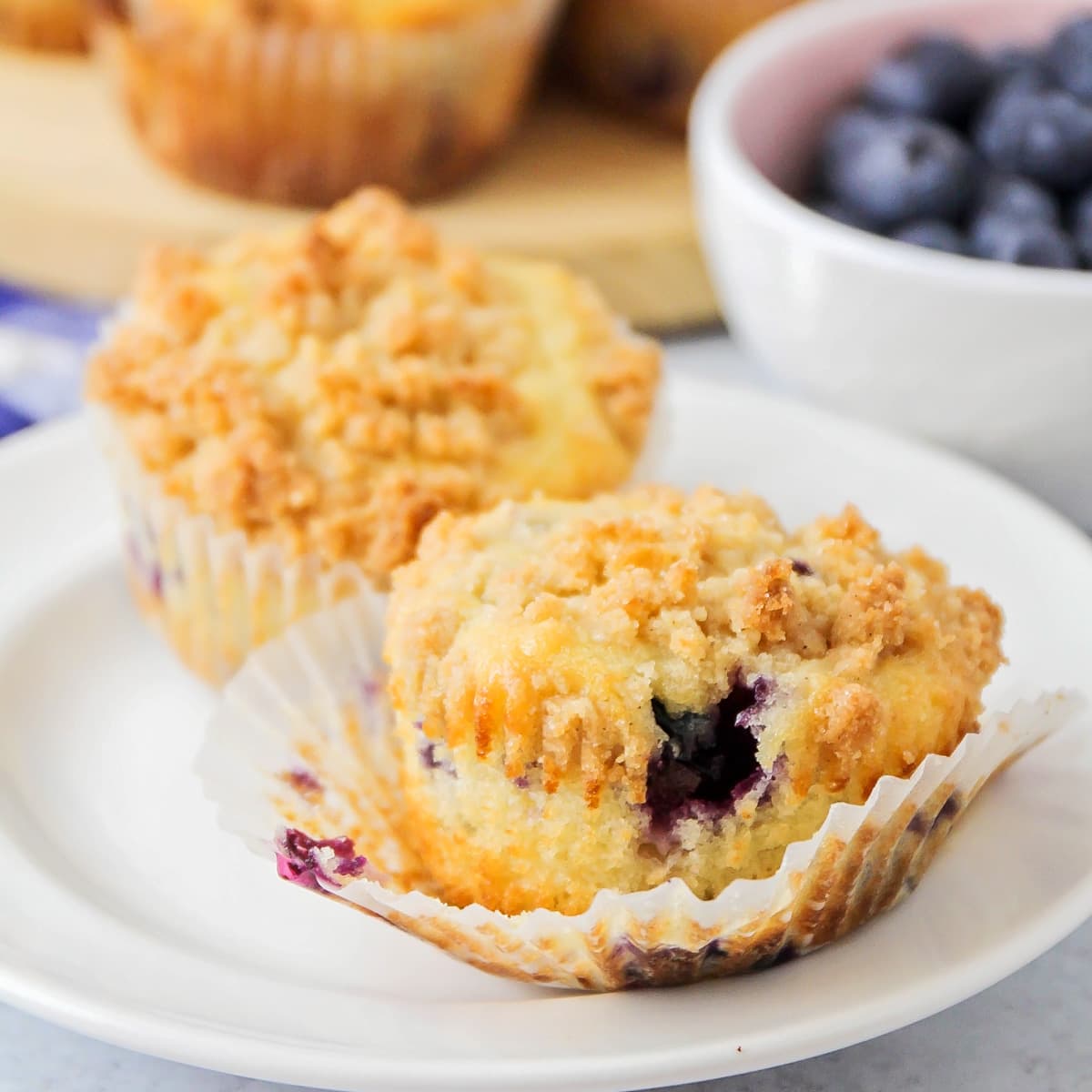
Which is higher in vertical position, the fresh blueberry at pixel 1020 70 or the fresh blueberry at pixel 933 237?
the fresh blueberry at pixel 1020 70

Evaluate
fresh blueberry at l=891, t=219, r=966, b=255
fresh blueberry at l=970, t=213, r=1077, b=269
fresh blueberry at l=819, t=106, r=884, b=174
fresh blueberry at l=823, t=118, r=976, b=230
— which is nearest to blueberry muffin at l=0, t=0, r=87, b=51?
fresh blueberry at l=819, t=106, r=884, b=174

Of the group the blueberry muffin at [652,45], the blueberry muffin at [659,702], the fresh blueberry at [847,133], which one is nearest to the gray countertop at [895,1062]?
the blueberry muffin at [659,702]

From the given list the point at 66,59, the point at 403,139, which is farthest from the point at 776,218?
the point at 66,59

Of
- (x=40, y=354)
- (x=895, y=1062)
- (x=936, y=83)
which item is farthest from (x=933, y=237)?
(x=40, y=354)

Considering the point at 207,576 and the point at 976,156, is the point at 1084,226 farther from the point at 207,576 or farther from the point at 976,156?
the point at 207,576

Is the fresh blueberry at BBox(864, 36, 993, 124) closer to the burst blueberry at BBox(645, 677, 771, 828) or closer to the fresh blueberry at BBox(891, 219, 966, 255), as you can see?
the fresh blueberry at BBox(891, 219, 966, 255)

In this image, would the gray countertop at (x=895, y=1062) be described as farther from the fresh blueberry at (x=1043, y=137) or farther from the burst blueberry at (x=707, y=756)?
the fresh blueberry at (x=1043, y=137)

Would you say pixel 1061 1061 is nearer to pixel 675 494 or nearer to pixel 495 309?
pixel 675 494
